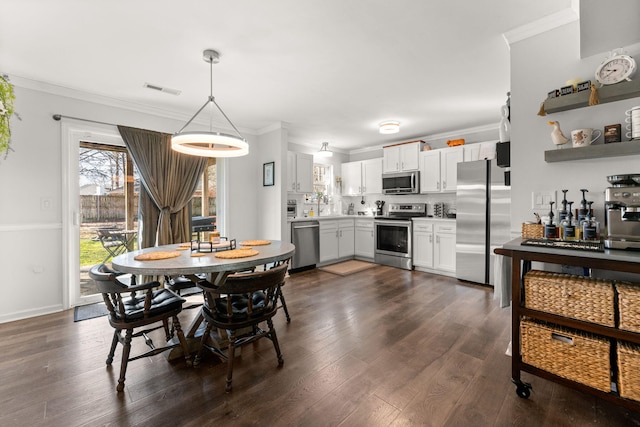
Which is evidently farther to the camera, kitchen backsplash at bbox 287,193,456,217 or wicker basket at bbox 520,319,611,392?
kitchen backsplash at bbox 287,193,456,217

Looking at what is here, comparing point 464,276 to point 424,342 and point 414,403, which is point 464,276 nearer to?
point 424,342

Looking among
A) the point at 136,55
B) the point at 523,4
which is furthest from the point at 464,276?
the point at 136,55

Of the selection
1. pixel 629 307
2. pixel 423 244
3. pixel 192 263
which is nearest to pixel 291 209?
pixel 423 244

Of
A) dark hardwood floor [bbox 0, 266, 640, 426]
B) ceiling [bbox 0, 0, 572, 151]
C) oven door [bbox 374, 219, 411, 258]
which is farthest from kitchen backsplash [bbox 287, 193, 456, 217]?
dark hardwood floor [bbox 0, 266, 640, 426]

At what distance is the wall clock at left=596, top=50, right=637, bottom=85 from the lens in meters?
1.70

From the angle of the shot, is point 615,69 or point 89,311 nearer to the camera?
point 615,69

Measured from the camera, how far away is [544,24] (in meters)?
2.04

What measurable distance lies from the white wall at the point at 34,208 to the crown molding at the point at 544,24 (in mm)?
4241

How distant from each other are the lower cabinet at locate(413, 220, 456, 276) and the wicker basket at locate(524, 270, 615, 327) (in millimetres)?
2881

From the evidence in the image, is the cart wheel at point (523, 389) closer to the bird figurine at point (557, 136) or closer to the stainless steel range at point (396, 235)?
the bird figurine at point (557, 136)

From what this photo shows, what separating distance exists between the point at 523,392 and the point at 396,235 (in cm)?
A: 358

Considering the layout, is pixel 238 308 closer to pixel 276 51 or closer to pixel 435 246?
pixel 276 51

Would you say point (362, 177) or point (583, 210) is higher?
point (362, 177)

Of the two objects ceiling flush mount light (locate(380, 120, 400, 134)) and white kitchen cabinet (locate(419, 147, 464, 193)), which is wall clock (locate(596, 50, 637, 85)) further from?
white kitchen cabinet (locate(419, 147, 464, 193))
